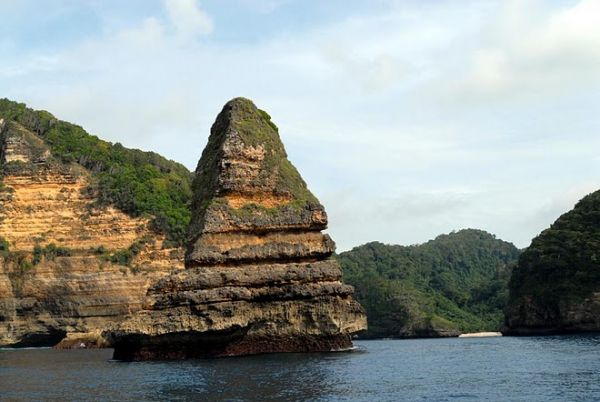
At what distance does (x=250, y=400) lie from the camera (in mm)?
26406

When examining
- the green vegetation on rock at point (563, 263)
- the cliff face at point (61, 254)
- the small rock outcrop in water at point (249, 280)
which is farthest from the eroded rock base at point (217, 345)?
the green vegetation on rock at point (563, 263)

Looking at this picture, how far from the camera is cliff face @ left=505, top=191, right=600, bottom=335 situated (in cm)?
8869

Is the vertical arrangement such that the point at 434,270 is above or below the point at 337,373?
above

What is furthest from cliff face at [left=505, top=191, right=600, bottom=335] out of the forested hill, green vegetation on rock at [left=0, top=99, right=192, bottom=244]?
green vegetation on rock at [left=0, top=99, right=192, bottom=244]

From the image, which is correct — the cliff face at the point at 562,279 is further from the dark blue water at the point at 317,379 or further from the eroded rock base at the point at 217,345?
the eroded rock base at the point at 217,345

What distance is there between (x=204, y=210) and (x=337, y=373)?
62.5 ft

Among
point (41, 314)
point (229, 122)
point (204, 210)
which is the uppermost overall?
point (229, 122)

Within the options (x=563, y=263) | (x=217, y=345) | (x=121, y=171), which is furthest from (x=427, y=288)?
(x=217, y=345)

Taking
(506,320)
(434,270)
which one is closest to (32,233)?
(506,320)

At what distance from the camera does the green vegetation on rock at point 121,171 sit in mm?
98312

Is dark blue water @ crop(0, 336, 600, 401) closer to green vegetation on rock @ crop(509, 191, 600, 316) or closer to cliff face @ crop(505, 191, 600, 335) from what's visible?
cliff face @ crop(505, 191, 600, 335)

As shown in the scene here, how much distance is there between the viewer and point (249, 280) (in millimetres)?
47406

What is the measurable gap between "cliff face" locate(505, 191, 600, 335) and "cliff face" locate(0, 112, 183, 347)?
145 feet

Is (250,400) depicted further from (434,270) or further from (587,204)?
(434,270)
